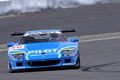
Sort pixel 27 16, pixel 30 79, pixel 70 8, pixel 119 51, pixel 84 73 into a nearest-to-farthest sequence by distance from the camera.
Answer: pixel 30 79
pixel 84 73
pixel 119 51
pixel 27 16
pixel 70 8

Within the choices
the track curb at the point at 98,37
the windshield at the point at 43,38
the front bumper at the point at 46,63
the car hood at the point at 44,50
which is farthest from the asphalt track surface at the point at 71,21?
the front bumper at the point at 46,63

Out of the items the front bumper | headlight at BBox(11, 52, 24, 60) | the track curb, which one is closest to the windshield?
headlight at BBox(11, 52, 24, 60)

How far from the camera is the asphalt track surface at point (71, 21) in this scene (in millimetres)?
18500

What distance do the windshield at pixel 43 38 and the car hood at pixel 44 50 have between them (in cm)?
60

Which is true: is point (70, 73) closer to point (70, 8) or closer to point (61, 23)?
point (61, 23)

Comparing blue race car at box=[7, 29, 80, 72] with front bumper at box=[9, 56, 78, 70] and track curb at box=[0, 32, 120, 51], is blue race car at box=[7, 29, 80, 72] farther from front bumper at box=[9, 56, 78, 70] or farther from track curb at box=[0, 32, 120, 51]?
track curb at box=[0, 32, 120, 51]

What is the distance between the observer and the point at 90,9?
2225 cm

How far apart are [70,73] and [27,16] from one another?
1386cm

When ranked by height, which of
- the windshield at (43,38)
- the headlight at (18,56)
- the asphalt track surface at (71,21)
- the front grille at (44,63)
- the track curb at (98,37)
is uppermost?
the asphalt track surface at (71,21)

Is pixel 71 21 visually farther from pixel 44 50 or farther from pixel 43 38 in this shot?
pixel 44 50

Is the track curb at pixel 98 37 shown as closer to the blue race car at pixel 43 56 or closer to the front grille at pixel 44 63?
the blue race car at pixel 43 56

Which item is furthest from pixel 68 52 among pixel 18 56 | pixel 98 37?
pixel 98 37

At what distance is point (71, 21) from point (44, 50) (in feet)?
38.2

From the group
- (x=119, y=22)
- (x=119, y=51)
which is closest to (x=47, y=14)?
(x=119, y=22)
